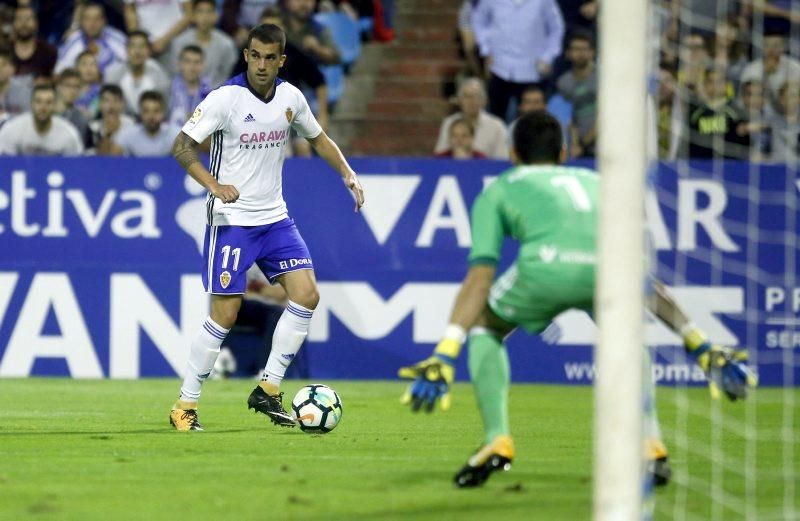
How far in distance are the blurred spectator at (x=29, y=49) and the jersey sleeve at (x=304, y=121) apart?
23.1ft

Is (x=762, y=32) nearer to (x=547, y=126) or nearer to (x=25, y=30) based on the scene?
(x=25, y=30)

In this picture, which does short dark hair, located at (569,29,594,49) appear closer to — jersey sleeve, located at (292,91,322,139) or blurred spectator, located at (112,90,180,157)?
blurred spectator, located at (112,90,180,157)

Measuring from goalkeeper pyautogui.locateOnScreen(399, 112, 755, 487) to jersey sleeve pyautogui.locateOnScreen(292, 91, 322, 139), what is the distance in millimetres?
3010

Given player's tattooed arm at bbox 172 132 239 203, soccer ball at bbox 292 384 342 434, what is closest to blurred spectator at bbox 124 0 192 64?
player's tattooed arm at bbox 172 132 239 203

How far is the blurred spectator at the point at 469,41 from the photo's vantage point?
16453 millimetres

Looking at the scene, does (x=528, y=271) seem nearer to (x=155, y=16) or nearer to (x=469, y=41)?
(x=469, y=41)

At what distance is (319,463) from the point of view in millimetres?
7996

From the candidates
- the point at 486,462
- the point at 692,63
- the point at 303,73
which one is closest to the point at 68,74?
the point at 303,73

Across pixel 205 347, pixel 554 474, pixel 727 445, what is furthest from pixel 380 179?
pixel 554 474

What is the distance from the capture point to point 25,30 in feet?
53.8

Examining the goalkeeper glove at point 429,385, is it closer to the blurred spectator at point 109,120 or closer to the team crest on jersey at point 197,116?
the team crest on jersey at point 197,116

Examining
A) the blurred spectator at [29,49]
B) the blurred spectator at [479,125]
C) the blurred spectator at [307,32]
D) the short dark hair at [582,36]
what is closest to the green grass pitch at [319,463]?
the blurred spectator at [479,125]

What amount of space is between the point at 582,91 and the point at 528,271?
863 cm

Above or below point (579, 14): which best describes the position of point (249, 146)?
below
